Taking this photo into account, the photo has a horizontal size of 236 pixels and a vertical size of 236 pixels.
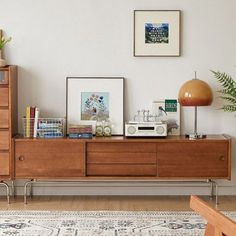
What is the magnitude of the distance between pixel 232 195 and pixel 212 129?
0.68 m

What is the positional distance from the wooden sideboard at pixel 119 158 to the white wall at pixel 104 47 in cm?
46

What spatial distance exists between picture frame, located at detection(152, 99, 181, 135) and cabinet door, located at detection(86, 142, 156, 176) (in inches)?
16.4

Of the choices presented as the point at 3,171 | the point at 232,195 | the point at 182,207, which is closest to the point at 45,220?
the point at 3,171

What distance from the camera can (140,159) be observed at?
4.74 m

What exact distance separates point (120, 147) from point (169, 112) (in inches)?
26.0

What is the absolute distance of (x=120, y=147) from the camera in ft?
15.5

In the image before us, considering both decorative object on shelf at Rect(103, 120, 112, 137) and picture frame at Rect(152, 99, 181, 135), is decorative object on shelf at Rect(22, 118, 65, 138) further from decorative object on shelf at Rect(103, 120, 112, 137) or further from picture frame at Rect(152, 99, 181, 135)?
picture frame at Rect(152, 99, 181, 135)

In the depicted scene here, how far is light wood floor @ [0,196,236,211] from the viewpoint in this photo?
457cm

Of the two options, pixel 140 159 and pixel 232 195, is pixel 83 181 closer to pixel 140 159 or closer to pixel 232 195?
pixel 140 159

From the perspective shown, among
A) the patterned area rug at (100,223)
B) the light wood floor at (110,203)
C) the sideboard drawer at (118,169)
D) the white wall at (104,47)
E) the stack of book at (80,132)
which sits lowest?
the patterned area rug at (100,223)

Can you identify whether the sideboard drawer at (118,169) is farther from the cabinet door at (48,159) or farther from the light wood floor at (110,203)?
the light wood floor at (110,203)

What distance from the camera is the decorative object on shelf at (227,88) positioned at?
476 cm

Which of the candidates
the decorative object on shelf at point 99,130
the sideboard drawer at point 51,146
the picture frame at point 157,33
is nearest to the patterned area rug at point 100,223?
the sideboard drawer at point 51,146

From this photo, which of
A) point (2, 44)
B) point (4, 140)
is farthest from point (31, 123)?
point (2, 44)
